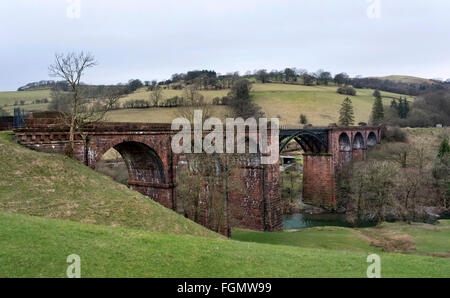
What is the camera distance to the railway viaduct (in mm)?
17359

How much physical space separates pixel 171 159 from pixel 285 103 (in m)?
65.1

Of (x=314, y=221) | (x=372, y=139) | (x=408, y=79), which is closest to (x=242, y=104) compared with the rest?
(x=372, y=139)

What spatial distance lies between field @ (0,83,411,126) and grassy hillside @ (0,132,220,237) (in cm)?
4698

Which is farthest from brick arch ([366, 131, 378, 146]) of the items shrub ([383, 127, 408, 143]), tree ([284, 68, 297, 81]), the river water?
tree ([284, 68, 297, 81])

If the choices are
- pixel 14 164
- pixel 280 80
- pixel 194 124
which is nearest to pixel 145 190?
pixel 194 124

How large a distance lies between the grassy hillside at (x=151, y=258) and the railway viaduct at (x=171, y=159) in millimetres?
7547

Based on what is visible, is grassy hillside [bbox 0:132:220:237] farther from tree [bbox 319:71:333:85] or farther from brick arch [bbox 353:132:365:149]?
tree [bbox 319:71:333:85]

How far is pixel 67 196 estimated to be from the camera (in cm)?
1423

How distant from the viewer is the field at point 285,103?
6680cm

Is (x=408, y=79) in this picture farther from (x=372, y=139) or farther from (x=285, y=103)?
(x=372, y=139)

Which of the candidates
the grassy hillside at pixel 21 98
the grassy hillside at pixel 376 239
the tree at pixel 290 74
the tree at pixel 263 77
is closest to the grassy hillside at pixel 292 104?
the tree at pixel 263 77

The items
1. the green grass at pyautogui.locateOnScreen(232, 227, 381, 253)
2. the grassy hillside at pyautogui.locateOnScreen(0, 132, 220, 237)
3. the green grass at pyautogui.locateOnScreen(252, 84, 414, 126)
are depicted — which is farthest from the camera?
the green grass at pyautogui.locateOnScreen(252, 84, 414, 126)

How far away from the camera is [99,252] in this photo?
8.78 meters
